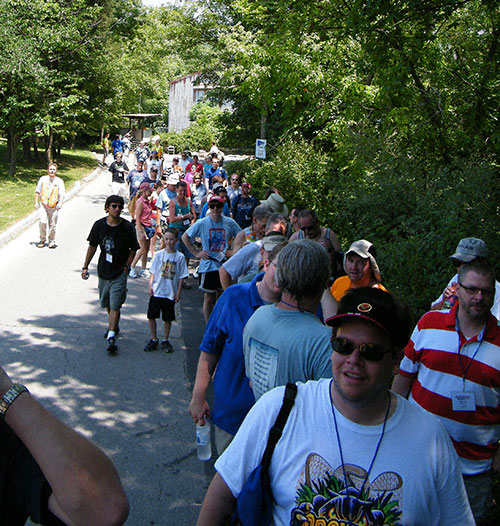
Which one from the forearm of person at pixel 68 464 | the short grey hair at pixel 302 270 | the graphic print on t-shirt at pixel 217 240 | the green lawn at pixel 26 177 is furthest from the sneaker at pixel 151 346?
the green lawn at pixel 26 177

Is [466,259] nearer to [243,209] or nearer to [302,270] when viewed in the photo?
[302,270]

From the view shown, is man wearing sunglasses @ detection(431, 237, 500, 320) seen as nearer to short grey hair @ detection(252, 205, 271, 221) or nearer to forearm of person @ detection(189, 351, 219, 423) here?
forearm of person @ detection(189, 351, 219, 423)

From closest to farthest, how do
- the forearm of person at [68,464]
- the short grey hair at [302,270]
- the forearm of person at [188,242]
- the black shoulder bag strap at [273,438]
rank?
the forearm of person at [68,464] < the black shoulder bag strap at [273,438] < the short grey hair at [302,270] < the forearm of person at [188,242]

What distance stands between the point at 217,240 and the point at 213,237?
78mm

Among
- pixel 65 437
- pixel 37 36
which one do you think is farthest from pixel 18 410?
pixel 37 36

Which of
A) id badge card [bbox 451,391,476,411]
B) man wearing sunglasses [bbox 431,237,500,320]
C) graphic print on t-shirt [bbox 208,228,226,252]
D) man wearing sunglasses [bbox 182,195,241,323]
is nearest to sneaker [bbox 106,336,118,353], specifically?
man wearing sunglasses [bbox 182,195,241,323]

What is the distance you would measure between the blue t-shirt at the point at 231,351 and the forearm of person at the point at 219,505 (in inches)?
54.6

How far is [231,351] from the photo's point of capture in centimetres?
371

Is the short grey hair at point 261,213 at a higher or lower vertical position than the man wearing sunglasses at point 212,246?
higher

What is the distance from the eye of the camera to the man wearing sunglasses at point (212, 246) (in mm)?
8883

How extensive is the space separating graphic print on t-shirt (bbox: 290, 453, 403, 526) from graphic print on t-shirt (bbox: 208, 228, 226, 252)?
275 inches

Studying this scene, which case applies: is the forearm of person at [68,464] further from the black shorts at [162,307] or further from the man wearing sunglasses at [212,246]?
the man wearing sunglasses at [212,246]

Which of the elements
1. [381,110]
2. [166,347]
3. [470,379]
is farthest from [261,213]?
[381,110]

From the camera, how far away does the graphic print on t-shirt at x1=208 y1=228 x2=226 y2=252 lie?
9.04 metres
